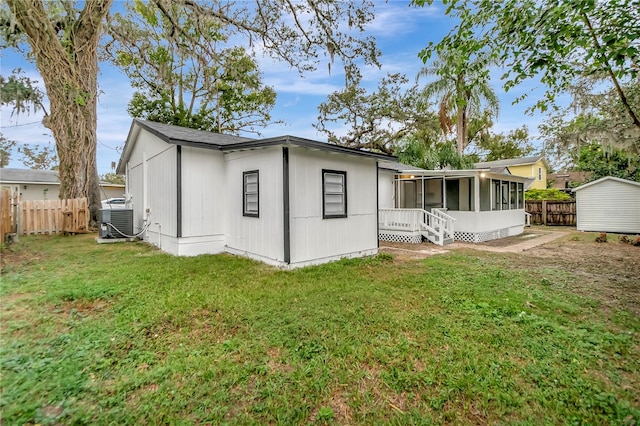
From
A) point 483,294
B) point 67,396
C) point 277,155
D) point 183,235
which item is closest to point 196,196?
point 183,235

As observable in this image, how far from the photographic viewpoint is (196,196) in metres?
7.38

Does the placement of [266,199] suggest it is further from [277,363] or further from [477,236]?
[477,236]

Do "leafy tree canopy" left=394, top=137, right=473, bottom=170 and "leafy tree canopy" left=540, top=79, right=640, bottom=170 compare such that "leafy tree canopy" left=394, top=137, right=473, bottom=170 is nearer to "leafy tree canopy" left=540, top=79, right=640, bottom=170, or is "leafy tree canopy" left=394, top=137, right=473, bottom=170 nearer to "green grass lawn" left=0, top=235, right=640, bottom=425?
"leafy tree canopy" left=540, top=79, right=640, bottom=170

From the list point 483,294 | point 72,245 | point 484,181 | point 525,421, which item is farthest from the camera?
point 484,181

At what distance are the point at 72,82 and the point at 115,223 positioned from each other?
5.97m

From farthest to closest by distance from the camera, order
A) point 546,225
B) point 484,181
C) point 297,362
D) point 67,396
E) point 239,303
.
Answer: point 546,225
point 484,181
point 239,303
point 297,362
point 67,396

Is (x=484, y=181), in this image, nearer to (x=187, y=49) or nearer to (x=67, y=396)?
(x=187, y=49)

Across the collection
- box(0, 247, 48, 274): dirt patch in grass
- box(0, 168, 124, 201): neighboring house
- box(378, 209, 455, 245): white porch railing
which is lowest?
box(0, 247, 48, 274): dirt patch in grass

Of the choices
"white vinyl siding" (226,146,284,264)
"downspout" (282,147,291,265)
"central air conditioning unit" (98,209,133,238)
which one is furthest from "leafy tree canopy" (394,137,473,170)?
"central air conditioning unit" (98,209,133,238)

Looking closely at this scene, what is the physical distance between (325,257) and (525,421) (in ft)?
16.0

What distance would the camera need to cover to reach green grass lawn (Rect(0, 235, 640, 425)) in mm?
2203

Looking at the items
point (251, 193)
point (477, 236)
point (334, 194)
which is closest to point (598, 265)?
point (477, 236)

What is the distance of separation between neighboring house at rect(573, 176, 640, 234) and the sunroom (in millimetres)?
2926

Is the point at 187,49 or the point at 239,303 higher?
the point at 187,49
